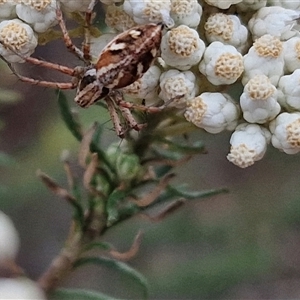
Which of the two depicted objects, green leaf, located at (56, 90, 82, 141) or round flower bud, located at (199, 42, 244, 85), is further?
green leaf, located at (56, 90, 82, 141)

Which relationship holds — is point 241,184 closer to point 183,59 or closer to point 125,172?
point 125,172

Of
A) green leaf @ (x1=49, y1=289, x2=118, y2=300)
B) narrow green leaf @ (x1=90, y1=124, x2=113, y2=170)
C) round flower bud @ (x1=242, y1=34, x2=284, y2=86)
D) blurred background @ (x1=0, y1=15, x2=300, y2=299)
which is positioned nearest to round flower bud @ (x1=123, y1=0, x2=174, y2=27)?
round flower bud @ (x1=242, y1=34, x2=284, y2=86)

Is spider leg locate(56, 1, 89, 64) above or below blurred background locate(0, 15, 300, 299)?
above

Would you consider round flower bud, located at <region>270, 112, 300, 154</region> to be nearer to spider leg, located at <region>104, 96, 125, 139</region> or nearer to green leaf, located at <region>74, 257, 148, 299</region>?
spider leg, located at <region>104, 96, 125, 139</region>

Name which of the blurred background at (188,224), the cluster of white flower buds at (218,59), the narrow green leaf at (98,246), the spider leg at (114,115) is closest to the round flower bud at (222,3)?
the cluster of white flower buds at (218,59)

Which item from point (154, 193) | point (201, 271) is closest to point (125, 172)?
point (154, 193)

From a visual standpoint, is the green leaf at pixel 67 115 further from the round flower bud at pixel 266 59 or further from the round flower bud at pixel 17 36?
the round flower bud at pixel 266 59
